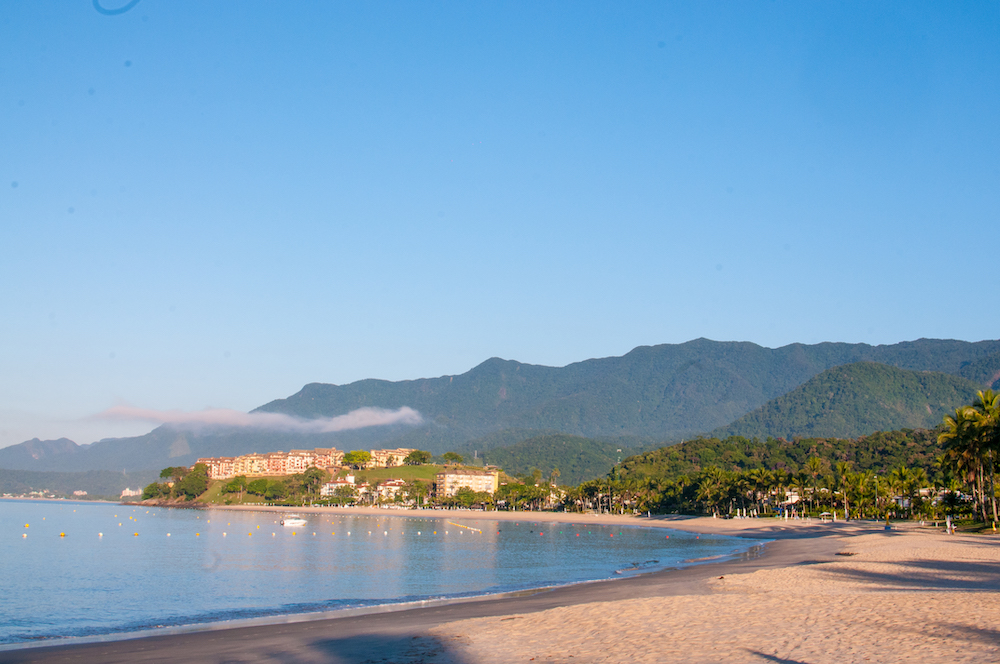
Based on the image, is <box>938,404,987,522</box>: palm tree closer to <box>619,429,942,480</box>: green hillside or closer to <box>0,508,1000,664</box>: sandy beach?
<box>0,508,1000,664</box>: sandy beach

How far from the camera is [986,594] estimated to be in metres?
21.0

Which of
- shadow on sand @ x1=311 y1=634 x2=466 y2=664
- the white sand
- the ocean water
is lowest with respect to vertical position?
the ocean water

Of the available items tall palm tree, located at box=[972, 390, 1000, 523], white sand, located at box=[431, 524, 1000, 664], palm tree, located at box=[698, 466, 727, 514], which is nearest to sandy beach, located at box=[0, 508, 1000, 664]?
white sand, located at box=[431, 524, 1000, 664]

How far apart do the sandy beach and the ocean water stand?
5.94 meters

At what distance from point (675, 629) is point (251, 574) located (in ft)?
111

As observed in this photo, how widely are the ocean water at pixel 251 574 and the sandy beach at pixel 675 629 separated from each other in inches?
234

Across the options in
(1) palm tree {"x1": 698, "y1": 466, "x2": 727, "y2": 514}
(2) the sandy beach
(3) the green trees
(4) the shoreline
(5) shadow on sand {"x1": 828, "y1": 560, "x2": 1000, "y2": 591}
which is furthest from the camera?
(1) palm tree {"x1": 698, "y1": 466, "x2": 727, "y2": 514}

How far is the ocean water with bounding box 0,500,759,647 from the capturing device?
29.5 m

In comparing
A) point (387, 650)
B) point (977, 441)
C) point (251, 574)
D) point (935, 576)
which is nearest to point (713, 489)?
point (977, 441)

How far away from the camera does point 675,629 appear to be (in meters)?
18.0

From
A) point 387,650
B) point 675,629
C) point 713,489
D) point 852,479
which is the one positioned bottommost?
point 713,489

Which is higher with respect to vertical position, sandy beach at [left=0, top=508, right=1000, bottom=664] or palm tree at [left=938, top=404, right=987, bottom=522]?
palm tree at [left=938, top=404, right=987, bottom=522]

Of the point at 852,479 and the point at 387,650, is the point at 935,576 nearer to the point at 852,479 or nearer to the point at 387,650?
the point at 387,650

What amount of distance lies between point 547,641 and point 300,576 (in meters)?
29.5
